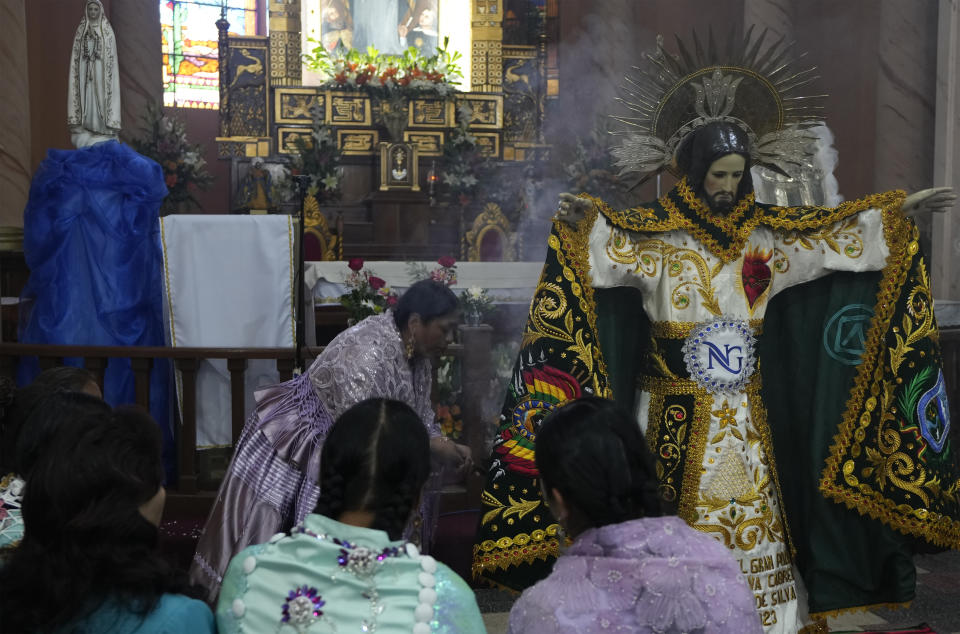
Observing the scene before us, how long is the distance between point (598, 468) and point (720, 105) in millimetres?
1946

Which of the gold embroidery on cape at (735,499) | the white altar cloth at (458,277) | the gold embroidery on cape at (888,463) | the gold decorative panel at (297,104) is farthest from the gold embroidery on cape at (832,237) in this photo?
the gold decorative panel at (297,104)

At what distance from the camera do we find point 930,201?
3.20 metres

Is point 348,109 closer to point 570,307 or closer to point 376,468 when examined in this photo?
point 570,307

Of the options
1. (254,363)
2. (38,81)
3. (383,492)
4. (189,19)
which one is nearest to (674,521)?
(383,492)

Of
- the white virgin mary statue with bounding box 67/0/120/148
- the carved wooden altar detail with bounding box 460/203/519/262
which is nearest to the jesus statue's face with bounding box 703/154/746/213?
the white virgin mary statue with bounding box 67/0/120/148

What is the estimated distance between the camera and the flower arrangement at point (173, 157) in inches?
278

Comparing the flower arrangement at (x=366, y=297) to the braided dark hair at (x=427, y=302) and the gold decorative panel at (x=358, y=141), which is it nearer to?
the braided dark hair at (x=427, y=302)

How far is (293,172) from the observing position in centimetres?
804

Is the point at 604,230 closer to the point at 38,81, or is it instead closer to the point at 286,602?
the point at 286,602

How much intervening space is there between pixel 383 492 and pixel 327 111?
760 cm

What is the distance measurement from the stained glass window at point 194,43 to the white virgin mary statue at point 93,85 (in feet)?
18.4

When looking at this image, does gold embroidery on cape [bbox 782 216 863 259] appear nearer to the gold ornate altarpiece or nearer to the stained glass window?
the gold ornate altarpiece

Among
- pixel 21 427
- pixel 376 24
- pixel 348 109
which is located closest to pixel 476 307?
pixel 21 427

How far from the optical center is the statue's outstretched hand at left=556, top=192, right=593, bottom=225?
3.11 m
